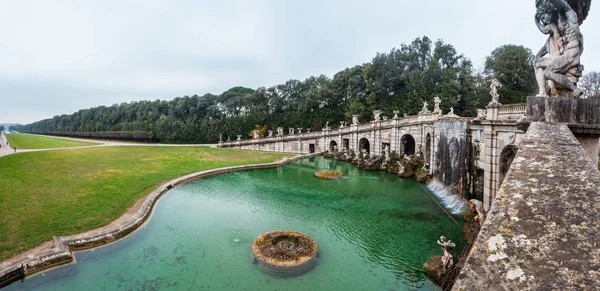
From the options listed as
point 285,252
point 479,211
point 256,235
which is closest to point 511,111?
point 479,211

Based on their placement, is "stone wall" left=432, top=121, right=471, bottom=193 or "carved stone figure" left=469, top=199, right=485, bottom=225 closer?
"carved stone figure" left=469, top=199, right=485, bottom=225

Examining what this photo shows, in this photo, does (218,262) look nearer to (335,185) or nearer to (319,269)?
(319,269)

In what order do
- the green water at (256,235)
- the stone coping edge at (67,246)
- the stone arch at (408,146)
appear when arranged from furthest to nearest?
the stone arch at (408,146) → the green water at (256,235) → the stone coping edge at (67,246)

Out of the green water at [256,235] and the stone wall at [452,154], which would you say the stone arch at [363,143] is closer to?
the stone wall at [452,154]

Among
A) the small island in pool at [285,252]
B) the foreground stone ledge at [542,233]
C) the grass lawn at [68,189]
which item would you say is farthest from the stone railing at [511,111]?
the grass lawn at [68,189]

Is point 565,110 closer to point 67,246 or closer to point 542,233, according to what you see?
point 542,233

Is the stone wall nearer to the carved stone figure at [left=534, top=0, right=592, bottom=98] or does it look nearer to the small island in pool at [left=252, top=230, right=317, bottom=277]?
the small island in pool at [left=252, top=230, right=317, bottom=277]

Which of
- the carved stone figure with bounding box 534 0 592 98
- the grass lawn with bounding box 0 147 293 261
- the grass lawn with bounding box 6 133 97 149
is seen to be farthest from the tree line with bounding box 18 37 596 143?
the carved stone figure with bounding box 534 0 592 98
